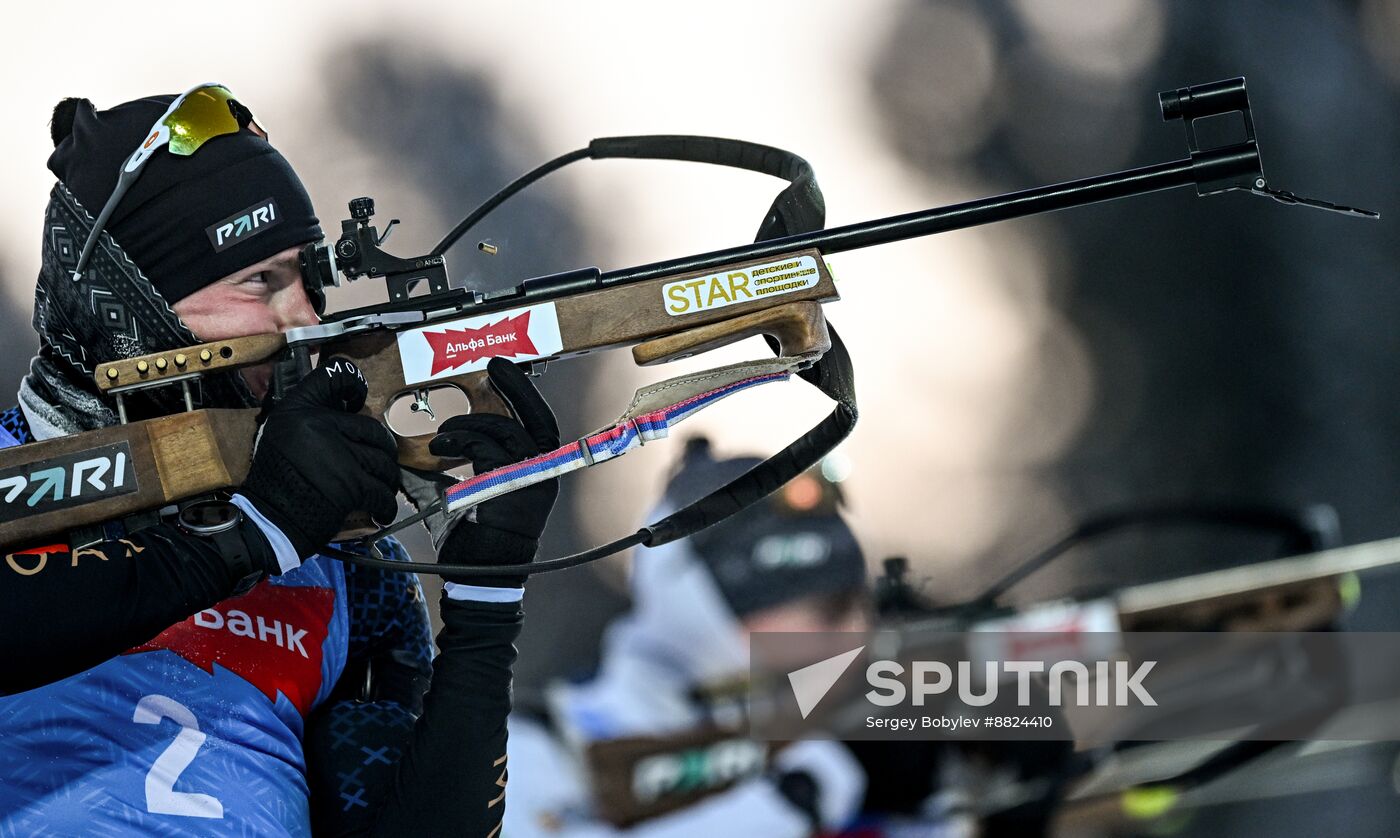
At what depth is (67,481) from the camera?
134 cm

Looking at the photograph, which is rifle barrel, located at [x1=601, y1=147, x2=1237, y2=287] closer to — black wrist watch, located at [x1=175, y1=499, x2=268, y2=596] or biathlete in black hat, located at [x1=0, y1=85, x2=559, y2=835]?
biathlete in black hat, located at [x1=0, y1=85, x2=559, y2=835]

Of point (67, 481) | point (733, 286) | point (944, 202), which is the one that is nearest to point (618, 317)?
point (733, 286)

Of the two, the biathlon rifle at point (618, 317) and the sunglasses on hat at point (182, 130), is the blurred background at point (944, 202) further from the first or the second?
the biathlon rifle at point (618, 317)

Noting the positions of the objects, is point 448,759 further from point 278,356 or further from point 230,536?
point 278,356

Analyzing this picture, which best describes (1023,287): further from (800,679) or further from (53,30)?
(53,30)

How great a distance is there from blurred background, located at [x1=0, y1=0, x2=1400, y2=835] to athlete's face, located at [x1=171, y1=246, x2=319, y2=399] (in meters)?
1.12

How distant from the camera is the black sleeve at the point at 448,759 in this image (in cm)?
151

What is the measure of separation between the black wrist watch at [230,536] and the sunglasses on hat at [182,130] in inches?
15.5

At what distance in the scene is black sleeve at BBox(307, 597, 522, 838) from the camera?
151 centimetres

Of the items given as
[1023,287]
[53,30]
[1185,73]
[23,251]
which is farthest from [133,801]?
[1185,73]

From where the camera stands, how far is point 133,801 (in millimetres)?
1409

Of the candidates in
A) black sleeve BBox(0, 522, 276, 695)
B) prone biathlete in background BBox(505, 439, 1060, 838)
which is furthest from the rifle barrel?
prone biathlete in background BBox(505, 439, 1060, 838)

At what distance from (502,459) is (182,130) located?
2.01 ft

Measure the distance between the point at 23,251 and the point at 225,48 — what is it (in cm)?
69
